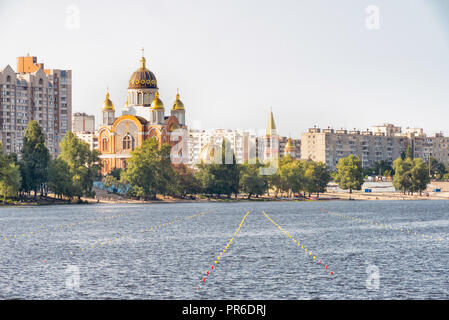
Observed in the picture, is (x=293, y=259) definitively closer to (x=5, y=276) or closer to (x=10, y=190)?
(x=5, y=276)

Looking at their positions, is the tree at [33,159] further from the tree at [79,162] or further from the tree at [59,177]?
the tree at [79,162]

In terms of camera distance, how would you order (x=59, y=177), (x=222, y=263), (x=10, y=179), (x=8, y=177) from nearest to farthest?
(x=222, y=263) < (x=8, y=177) < (x=10, y=179) < (x=59, y=177)

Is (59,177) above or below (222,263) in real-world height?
above

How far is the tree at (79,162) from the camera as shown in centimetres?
17962

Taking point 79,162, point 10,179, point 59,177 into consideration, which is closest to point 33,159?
point 59,177

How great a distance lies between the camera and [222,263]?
60.8m

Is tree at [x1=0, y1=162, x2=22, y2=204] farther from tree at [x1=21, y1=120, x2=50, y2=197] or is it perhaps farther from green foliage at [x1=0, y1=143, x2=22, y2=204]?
tree at [x1=21, y1=120, x2=50, y2=197]

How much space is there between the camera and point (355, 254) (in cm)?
6819

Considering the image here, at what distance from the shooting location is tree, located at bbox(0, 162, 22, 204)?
158500 mm

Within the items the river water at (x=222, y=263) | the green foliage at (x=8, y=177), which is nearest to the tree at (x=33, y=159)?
the green foliage at (x=8, y=177)

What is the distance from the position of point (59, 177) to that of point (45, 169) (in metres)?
3.52

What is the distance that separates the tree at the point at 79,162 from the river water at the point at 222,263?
7727 centimetres

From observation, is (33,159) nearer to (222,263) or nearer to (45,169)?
(45,169)
